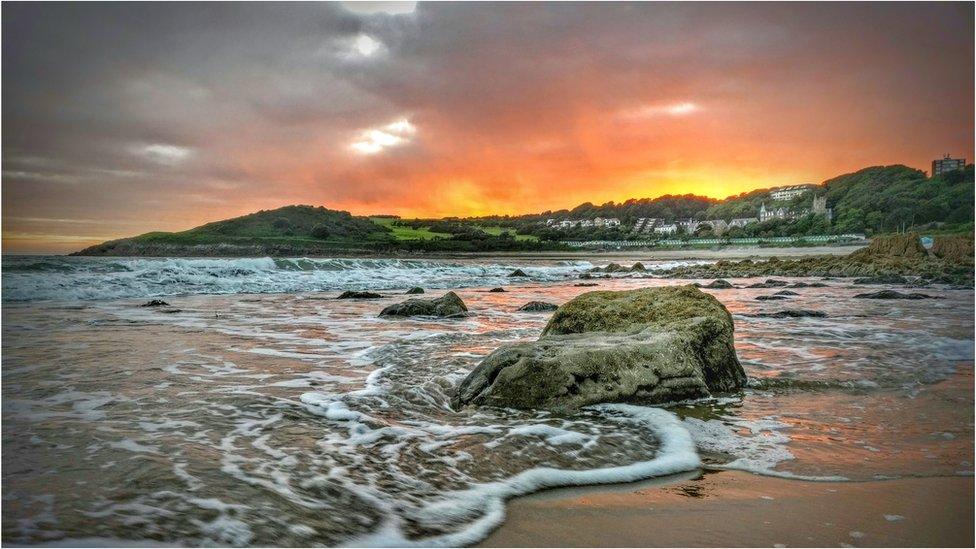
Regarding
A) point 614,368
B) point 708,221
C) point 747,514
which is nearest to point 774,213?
point 708,221

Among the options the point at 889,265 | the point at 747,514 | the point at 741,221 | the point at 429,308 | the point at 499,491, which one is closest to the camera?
the point at 747,514

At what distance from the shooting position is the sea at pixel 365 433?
2.47 metres

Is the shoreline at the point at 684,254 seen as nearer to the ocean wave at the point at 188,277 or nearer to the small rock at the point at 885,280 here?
the ocean wave at the point at 188,277

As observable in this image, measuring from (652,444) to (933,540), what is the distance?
4.84 ft

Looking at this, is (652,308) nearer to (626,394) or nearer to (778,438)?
(626,394)

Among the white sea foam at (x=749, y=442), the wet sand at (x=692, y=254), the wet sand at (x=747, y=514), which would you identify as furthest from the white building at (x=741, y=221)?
the wet sand at (x=747, y=514)

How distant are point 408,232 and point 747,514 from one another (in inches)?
3132

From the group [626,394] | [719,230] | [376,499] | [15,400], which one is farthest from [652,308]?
[719,230]

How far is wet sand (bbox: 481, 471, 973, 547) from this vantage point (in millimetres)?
2383

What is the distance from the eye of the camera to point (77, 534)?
2.20 metres

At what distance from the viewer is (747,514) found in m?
2.59

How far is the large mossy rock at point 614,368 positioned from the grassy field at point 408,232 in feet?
219

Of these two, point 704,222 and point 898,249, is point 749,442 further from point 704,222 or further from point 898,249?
point 704,222

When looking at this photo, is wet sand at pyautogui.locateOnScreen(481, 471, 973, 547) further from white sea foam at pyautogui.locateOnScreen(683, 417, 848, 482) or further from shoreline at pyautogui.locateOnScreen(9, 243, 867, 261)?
shoreline at pyautogui.locateOnScreen(9, 243, 867, 261)
